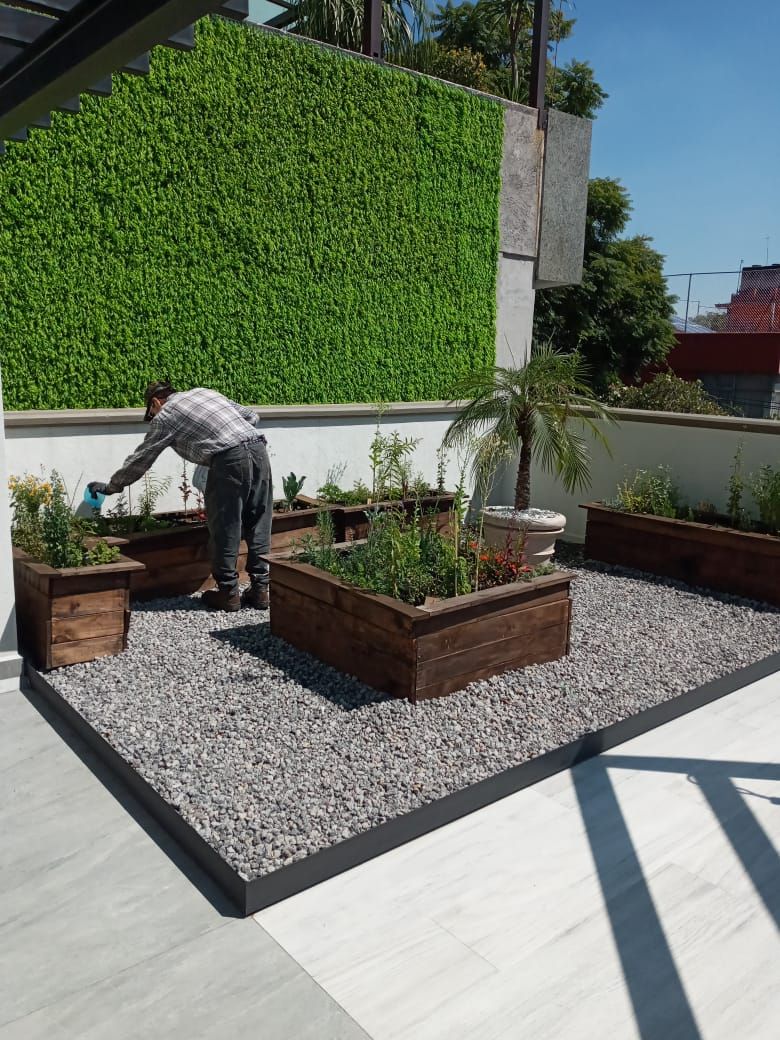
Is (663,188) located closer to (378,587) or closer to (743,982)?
(378,587)

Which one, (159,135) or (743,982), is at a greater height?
(159,135)

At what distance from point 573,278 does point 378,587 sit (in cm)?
634

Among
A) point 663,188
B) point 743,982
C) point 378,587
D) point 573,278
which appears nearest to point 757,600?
point 378,587

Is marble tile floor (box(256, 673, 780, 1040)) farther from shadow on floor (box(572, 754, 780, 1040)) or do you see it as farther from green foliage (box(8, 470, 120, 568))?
green foliage (box(8, 470, 120, 568))

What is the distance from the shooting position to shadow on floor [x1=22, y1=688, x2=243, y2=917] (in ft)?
8.94

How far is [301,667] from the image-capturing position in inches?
175

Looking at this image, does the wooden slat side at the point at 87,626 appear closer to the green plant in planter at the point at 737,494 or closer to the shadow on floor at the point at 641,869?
the shadow on floor at the point at 641,869

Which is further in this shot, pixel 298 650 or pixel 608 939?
pixel 298 650

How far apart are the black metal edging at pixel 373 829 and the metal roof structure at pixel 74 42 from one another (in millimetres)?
2473

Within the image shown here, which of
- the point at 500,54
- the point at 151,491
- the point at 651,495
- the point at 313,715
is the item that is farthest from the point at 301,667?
the point at 500,54

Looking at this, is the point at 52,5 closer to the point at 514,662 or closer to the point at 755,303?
the point at 514,662

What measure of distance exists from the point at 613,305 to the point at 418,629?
70.8ft

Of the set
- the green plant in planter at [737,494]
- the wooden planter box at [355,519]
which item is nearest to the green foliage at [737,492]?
the green plant in planter at [737,494]

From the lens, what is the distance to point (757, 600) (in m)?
6.03
